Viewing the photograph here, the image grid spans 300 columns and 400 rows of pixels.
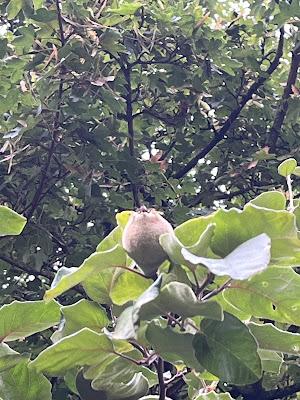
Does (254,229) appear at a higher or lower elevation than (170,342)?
higher

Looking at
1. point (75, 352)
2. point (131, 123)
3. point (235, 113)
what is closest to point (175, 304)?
point (75, 352)

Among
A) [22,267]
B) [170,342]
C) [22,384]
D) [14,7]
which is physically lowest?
[22,267]

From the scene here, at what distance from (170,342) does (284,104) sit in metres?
2.15

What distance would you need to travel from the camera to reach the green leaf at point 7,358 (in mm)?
901

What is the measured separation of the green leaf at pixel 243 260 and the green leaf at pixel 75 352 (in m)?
0.17

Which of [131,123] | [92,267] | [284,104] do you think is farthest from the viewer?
[284,104]

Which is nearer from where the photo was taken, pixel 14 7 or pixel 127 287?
pixel 127 287

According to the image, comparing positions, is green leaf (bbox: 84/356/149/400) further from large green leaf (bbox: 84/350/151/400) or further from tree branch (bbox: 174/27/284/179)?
tree branch (bbox: 174/27/284/179)

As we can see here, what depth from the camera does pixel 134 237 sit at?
29.1 inches

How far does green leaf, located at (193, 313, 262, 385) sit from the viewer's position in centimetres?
72

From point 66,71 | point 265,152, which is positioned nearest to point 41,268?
point 66,71

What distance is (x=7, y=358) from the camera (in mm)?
904

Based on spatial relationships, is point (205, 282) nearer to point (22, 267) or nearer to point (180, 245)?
point (180, 245)

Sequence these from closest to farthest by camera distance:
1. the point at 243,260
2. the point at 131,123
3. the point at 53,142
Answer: the point at 243,260 < the point at 53,142 < the point at 131,123
